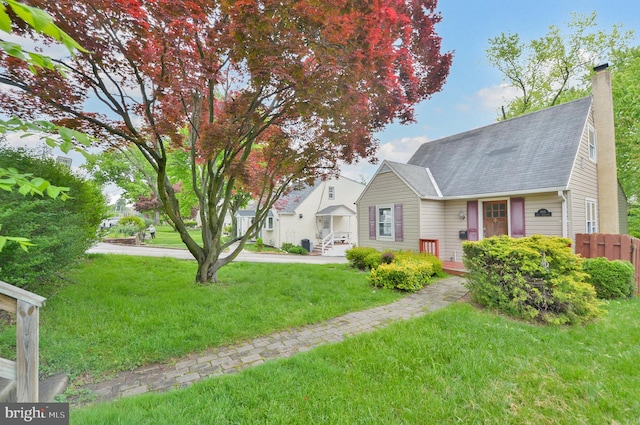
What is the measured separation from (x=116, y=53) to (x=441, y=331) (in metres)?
7.04

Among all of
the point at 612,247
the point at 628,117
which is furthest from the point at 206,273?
the point at 628,117

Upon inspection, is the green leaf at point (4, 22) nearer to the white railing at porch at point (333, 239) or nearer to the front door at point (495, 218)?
the front door at point (495, 218)

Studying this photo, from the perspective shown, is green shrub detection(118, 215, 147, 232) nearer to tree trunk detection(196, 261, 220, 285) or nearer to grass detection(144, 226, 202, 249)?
grass detection(144, 226, 202, 249)

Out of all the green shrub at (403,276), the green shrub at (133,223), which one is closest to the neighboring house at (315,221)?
the green shrub at (133,223)

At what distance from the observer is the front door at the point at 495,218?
8891 mm

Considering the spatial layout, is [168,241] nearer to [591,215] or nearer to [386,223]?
[386,223]

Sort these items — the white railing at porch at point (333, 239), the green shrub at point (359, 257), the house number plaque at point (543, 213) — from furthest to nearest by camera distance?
the white railing at porch at point (333, 239) < the green shrub at point (359, 257) < the house number plaque at point (543, 213)

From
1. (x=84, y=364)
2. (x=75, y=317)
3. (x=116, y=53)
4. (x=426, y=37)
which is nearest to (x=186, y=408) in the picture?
(x=84, y=364)

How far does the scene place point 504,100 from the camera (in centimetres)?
1853

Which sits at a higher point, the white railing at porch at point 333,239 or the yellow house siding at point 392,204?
the yellow house siding at point 392,204

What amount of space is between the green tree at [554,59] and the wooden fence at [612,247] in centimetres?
1324

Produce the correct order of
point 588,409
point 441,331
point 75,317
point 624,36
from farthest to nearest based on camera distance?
point 624,36 → point 75,317 → point 441,331 → point 588,409

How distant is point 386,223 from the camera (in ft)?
36.4

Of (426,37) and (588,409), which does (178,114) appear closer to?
(426,37)
